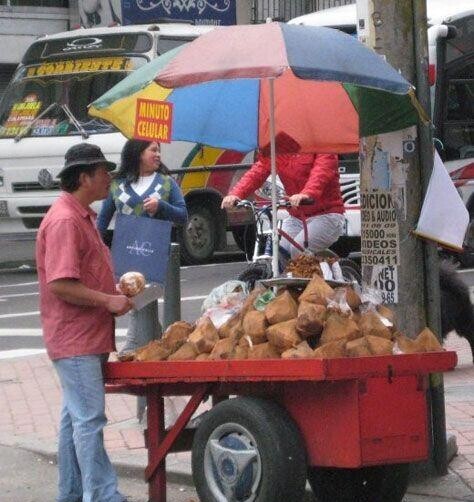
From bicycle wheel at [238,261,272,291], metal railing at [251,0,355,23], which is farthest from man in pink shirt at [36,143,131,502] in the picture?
metal railing at [251,0,355,23]

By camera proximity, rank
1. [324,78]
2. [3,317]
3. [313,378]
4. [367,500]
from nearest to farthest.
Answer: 1. [313,378]
2. [324,78]
3. [367,500]
4. [3,317]

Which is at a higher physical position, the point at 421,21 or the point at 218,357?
the point at 421,21

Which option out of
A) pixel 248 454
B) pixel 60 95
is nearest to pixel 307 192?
pixel 248 454

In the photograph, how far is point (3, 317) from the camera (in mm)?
14398

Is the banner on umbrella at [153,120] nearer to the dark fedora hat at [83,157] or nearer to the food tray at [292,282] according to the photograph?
the dark fedora hat at [83,157]

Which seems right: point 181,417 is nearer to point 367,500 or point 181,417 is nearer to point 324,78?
point 367,500

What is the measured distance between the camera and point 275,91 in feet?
26.4

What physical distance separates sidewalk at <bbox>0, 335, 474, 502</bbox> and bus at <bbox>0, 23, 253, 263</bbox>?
618 cm

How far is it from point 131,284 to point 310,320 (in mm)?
877

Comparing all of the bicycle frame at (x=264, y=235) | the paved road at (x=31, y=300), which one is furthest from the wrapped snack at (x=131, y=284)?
the paved road at (x=31, y=300)

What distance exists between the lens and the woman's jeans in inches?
253

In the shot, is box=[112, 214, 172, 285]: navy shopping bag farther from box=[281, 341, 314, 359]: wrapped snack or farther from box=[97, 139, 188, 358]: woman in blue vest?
box=[281, 341, 314, 359]: wrapped snack

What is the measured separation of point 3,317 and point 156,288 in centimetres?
782

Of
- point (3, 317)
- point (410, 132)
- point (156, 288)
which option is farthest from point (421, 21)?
point (3, 317)
